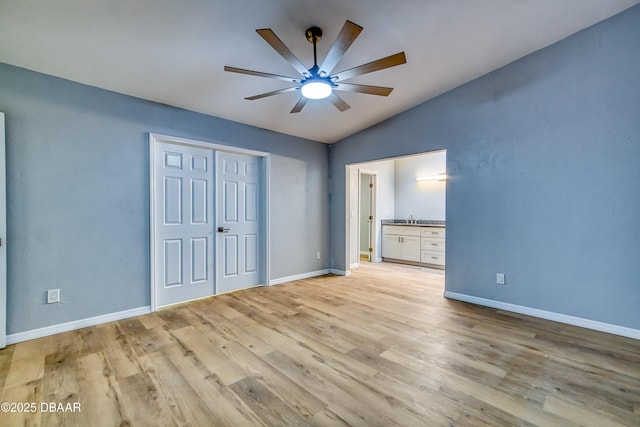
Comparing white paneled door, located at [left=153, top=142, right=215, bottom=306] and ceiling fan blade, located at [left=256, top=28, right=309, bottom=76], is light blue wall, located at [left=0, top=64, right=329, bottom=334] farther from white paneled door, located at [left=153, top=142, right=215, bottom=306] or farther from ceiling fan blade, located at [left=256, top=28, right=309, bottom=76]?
ceiling fan blade, located at [left=256, top=28, right=309, bottom=76]

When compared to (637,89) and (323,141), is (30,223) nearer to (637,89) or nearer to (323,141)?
(323,141)

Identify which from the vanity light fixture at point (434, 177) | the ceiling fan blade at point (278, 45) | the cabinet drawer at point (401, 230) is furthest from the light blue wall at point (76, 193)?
the vanity light fixture at point (434, 177)

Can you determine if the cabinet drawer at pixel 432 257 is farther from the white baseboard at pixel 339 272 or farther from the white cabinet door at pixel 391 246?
the white baseboard at pixel 339 272

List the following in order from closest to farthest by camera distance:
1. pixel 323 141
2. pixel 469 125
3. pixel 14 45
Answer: pixel 14 45, pixel 469 125, pixel 323 141

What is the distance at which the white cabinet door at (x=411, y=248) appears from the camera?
19.7 feet

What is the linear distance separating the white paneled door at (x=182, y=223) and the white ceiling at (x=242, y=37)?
72cm

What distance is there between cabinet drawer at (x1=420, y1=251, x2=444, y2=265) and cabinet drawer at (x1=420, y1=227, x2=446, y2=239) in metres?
0.36

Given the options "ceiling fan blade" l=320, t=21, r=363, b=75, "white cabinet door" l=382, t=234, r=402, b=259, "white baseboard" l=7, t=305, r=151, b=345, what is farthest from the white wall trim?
"white cabinet door" l=382, t=234, r=402, b=259

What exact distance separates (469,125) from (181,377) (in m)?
4.21

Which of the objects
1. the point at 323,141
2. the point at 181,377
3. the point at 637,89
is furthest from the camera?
the point at 323,141

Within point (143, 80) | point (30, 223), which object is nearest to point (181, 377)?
point (30, 223)

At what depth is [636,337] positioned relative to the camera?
2592 millimetres

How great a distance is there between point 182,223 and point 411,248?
4.68 metres

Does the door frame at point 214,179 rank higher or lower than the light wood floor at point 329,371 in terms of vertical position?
higher
